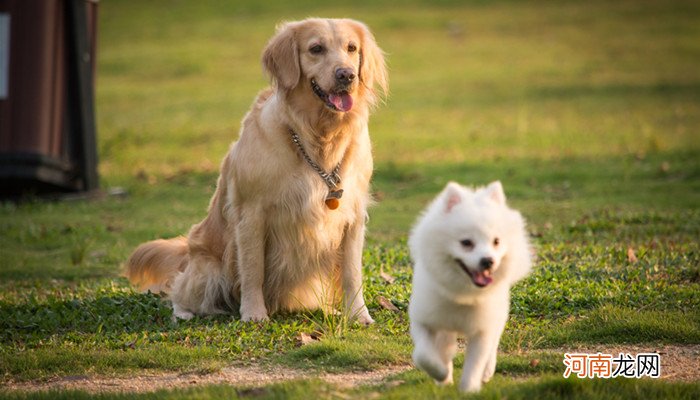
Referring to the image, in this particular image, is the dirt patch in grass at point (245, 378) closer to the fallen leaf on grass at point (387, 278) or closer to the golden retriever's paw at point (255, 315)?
the golden retriever's paw at point (255, 315)

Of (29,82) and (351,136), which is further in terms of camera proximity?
(29,82)

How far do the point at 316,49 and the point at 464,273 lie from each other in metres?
2.73

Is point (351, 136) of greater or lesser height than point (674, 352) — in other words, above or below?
above

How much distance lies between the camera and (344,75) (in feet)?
22.7

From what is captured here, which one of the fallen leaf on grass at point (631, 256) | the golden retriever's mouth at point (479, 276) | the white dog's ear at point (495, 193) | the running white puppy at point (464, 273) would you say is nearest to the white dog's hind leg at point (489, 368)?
the running white puppy at point (464, 273)

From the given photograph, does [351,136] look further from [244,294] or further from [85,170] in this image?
[85,170]

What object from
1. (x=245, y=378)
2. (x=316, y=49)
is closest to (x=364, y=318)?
(x=245, y=378)

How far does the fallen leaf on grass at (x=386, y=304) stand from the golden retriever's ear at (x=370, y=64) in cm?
163

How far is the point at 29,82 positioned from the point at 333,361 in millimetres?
9543

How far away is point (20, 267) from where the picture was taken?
33.3 feet

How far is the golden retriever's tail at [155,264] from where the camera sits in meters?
8.18

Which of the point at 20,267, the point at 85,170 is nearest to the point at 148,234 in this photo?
→ the point at 20,267

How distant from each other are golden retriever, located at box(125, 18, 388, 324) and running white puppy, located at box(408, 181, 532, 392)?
6.42 feet

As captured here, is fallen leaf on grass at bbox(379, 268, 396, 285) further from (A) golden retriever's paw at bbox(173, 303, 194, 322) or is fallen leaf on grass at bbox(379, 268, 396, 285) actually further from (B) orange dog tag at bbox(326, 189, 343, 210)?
(A) golden retriever's paw at bbox(173, 303, 194, 322)
